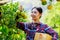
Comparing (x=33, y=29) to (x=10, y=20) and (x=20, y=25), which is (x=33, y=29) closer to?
(x=20, y=25)

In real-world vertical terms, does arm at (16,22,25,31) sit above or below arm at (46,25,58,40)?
above

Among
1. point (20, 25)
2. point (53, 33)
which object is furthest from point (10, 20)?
point (53, 33)

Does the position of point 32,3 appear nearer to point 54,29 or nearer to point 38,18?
point 38,18

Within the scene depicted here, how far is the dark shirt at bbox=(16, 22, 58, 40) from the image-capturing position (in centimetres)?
201

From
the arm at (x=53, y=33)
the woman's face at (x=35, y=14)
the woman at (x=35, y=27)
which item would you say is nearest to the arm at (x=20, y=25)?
the woman at (x=35, y=27)

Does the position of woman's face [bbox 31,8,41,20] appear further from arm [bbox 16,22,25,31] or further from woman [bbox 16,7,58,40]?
arm [bbox 16,22,25,31]

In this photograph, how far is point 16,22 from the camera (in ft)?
6.58

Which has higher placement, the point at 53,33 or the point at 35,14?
the point at 35,14

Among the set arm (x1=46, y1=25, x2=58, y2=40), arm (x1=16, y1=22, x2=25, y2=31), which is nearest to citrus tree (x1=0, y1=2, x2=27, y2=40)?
arm (x1=16, y1=22, x2=25, y2=31)

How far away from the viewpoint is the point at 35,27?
2.03 metres

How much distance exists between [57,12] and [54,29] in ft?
0.52

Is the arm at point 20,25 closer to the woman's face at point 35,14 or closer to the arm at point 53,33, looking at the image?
the woman's face at point 35,14

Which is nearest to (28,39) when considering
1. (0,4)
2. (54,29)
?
(54,29)

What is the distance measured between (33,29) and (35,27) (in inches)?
1.0
